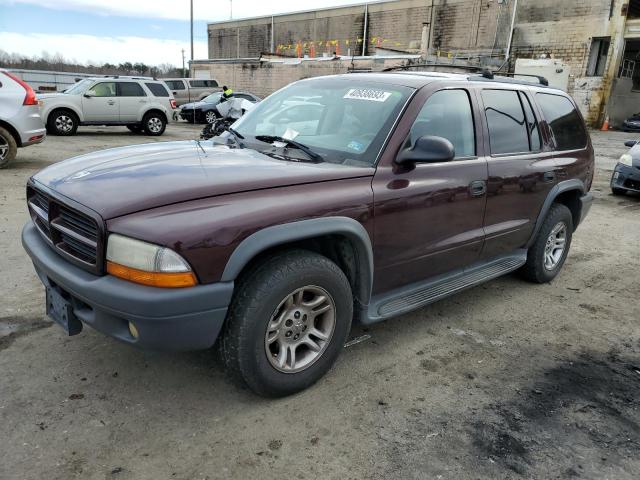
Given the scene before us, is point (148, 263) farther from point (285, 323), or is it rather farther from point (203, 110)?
point (203, 110)

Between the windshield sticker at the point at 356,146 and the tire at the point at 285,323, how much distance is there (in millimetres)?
752

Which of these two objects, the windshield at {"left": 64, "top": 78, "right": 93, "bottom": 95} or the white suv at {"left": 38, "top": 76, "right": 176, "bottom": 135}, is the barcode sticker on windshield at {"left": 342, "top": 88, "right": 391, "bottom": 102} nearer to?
the white suv at {"left": 38, "top": 76, "right": 176, "bottom": 135}

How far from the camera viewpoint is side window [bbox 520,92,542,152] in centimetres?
413

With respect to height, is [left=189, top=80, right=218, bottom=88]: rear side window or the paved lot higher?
[left=189, top=80, right=218, bottom=88]: rear side window

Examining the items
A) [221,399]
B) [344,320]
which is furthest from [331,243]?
[221,399]

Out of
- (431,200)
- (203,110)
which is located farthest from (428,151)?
(203,110)

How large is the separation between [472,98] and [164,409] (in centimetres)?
286

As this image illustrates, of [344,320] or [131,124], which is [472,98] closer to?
[344,320]

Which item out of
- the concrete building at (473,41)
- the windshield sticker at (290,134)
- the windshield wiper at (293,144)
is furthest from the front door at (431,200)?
the concrete building at (473,41)

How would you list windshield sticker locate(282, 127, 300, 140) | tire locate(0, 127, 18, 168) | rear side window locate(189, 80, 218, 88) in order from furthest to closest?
rear side window locate(189, 80, 218, 88)
tire locate(0, 127, 18, 168)
windshield sticker locate(282, 127, 300, 140)

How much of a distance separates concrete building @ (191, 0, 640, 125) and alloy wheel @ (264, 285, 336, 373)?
2237cm

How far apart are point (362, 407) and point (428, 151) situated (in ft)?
4.89

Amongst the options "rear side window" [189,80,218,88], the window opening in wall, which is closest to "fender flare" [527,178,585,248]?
"rear side window" [189,80,218,88]

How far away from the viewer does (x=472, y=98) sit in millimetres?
3615
